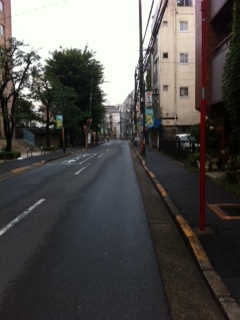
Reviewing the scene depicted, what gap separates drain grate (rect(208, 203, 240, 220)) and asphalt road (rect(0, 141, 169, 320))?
1528mm

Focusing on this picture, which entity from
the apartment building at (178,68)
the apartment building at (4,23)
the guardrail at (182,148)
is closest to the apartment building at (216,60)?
the guardrail at (182,148)

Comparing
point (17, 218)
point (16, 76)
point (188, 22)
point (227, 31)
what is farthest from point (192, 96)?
point (17, 218)

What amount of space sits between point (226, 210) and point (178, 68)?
1427 inches

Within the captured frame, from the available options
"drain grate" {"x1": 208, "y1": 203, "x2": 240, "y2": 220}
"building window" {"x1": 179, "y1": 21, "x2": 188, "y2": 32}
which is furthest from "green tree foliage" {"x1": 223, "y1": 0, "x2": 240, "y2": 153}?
"building window" {"x1": 179, "y1": 21, "x2": 188, "y2": 32}

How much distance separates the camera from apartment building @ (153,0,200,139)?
41750mm

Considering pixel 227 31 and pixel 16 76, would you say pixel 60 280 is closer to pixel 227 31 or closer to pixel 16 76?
pixel 227 31

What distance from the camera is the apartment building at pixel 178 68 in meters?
41.8

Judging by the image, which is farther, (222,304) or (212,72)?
(212,72)

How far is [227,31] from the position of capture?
1608cm

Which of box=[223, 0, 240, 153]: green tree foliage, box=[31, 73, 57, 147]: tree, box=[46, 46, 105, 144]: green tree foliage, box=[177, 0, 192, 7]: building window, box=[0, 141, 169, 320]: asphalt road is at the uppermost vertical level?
box=[177, 0, 192, 7]: building window

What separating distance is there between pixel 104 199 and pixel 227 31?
1003cm

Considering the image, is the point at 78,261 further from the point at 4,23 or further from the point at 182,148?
the point at 4,23

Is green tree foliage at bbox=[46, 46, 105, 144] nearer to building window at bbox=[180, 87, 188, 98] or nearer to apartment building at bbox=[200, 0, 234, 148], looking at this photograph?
building window at bbox=[180, 87, 188, 98]

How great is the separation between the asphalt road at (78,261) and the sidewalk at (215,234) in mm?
623
